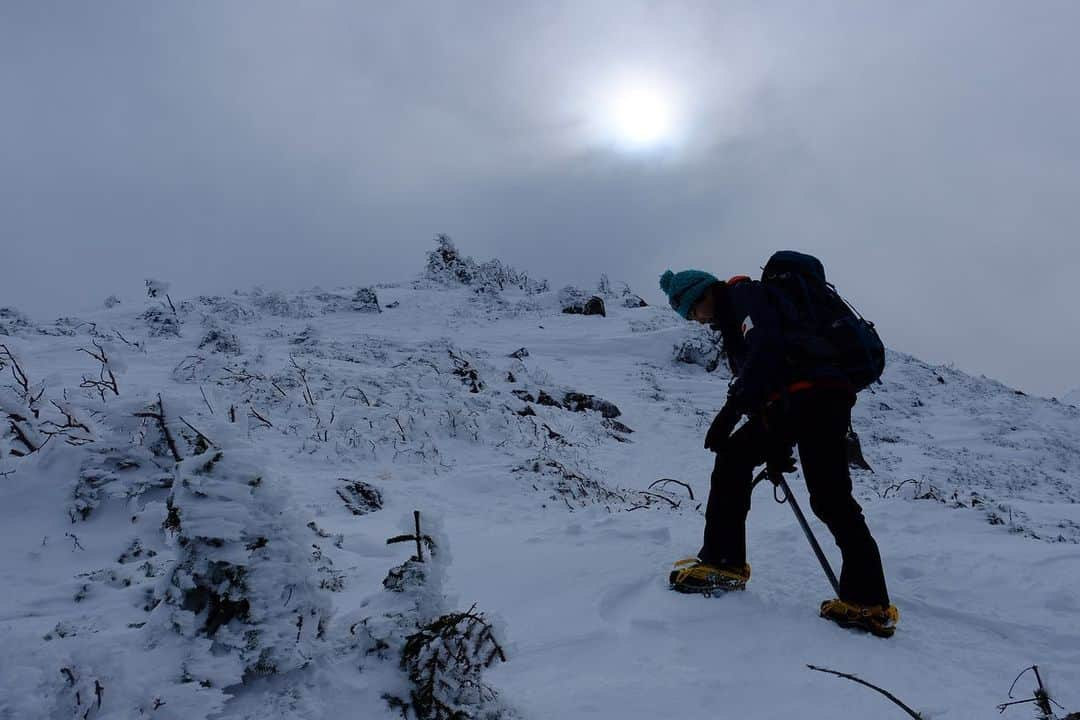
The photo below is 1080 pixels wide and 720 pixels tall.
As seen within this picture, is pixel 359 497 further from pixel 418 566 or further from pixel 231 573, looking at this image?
pixel 231 573

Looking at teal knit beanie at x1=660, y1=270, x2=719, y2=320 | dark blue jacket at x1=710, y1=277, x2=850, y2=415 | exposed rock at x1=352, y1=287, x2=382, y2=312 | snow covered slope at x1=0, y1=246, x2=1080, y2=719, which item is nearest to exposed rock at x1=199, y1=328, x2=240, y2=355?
snow covered slope at x1=0, y1=246, x2=1080, y2=719

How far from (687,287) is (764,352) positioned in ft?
2.18

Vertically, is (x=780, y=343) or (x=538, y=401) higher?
(x=780, y=343)

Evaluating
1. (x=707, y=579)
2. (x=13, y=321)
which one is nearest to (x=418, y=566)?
(x=707, y=579)

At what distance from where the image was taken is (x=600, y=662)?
2.37 meters

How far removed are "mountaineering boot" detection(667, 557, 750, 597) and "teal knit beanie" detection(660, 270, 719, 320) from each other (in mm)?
1394

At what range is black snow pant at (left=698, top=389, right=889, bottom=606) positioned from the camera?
9.46 ft

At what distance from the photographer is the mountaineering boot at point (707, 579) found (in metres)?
3.12

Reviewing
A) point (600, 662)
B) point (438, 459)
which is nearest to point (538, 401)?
point (438, 459)

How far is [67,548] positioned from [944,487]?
897 centimetres

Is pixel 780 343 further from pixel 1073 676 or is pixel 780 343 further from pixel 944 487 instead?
pixel 944 487

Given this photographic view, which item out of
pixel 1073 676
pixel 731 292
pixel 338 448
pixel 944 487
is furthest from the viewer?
pixel 944 487

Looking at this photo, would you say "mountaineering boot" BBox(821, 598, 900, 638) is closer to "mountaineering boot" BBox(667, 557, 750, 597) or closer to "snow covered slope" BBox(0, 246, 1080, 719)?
"snow covered slope" BBox(0, 246, 1080, 719)

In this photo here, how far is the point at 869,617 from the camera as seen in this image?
9.14ft
